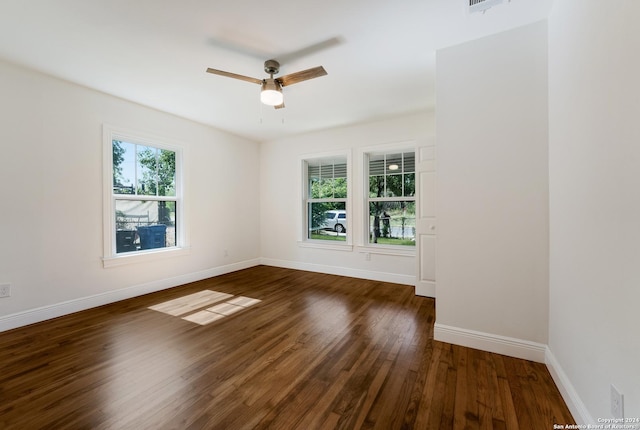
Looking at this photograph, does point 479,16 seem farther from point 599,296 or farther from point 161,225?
point 161,225

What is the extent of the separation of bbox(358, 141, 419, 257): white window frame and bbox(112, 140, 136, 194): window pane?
3492 millimetres

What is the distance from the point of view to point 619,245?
1.13m

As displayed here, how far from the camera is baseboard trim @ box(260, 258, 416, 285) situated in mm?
4273

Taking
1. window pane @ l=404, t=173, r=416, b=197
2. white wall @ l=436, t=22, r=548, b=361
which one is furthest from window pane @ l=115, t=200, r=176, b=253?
white wall @ l=436, t=22, r=548, b=361

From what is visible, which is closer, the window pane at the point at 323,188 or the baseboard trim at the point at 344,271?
the baseboard trim at the point at 344,271

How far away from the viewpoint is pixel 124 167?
12.2 feet

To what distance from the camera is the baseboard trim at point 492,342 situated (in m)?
2.09

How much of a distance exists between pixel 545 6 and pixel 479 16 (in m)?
0.43

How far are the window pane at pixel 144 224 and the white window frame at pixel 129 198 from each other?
0.07 metres

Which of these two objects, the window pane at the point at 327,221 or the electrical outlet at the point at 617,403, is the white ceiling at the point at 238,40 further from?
the electrical outlet at the point at 617,403

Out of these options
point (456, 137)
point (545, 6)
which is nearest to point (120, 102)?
point (456, 137)

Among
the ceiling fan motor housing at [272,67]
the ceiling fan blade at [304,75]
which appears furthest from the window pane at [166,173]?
the ceiling fan blade at [304,75]

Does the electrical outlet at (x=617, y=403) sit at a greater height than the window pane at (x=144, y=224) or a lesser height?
lesser

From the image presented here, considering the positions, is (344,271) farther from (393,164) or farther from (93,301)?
(93,301)
